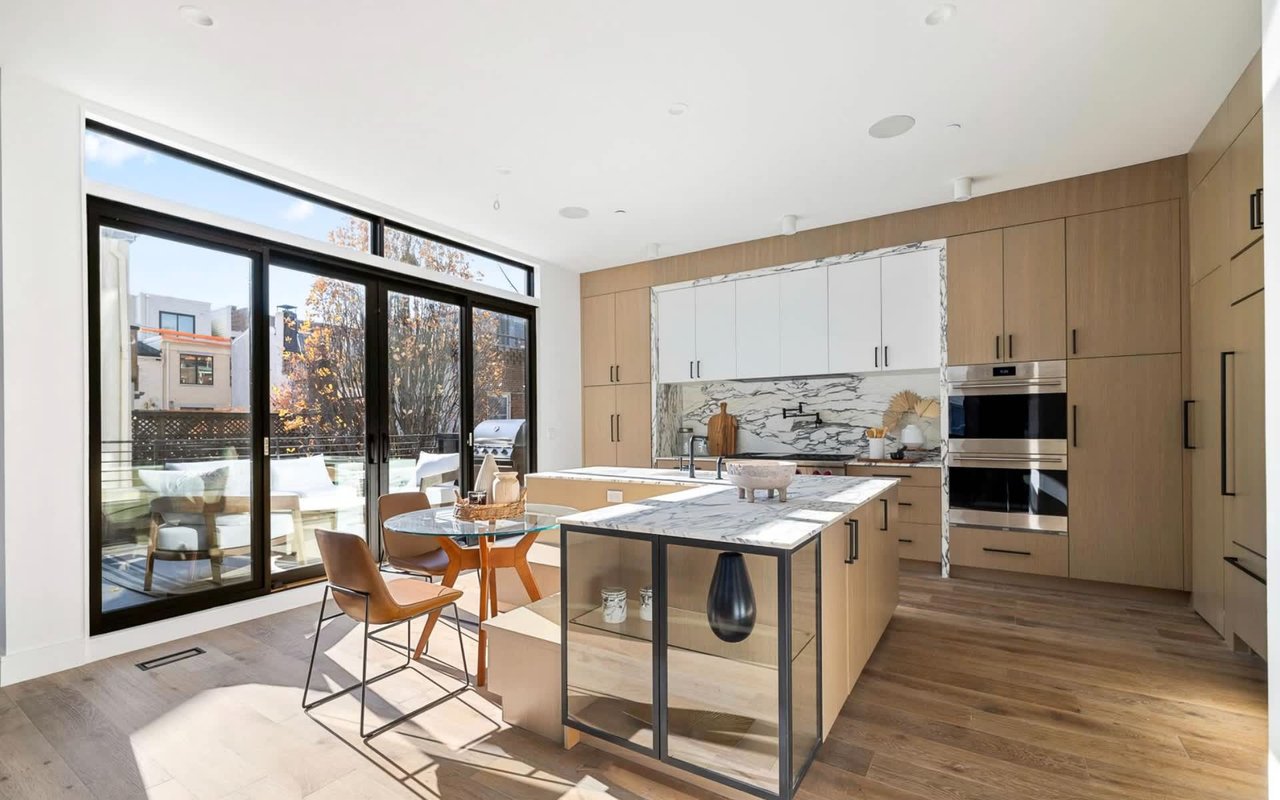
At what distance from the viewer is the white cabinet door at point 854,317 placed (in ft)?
16.5

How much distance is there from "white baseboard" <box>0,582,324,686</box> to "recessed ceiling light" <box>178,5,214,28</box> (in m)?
2.92

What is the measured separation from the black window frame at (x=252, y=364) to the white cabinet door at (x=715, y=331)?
2.04 m

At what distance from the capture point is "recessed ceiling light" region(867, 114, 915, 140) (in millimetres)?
3387

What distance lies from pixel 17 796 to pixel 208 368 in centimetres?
229

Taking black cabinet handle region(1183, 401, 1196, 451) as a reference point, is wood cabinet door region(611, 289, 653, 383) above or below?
above

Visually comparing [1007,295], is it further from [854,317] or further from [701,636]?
[701,636]

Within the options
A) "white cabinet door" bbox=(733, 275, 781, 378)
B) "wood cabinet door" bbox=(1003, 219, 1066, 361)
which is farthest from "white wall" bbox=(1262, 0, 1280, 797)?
"white cabinet door" bbox=(733, 275, 781, 378)

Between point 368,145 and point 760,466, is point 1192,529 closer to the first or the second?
point 760,466

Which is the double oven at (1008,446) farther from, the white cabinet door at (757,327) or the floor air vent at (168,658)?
the floor air vent at (168,658)

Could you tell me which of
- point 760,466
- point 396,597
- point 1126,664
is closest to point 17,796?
point 396,597

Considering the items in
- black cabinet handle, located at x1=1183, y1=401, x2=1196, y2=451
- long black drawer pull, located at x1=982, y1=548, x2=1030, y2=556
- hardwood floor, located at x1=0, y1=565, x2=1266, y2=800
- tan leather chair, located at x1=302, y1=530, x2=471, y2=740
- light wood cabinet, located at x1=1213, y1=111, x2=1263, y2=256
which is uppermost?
light wood cabinet, located at x1=1213, y1=111, x2=1263, y2=256

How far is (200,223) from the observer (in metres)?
3.61

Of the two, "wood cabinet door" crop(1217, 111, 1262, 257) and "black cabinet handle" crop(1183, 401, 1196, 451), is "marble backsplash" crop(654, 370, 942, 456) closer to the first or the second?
"black cabinet handle" crop(1183, 401, 1196, 451)

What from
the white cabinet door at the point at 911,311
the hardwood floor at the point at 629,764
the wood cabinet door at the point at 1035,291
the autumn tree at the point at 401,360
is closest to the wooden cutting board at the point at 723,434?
the white cabinet door at the point at 911,311
